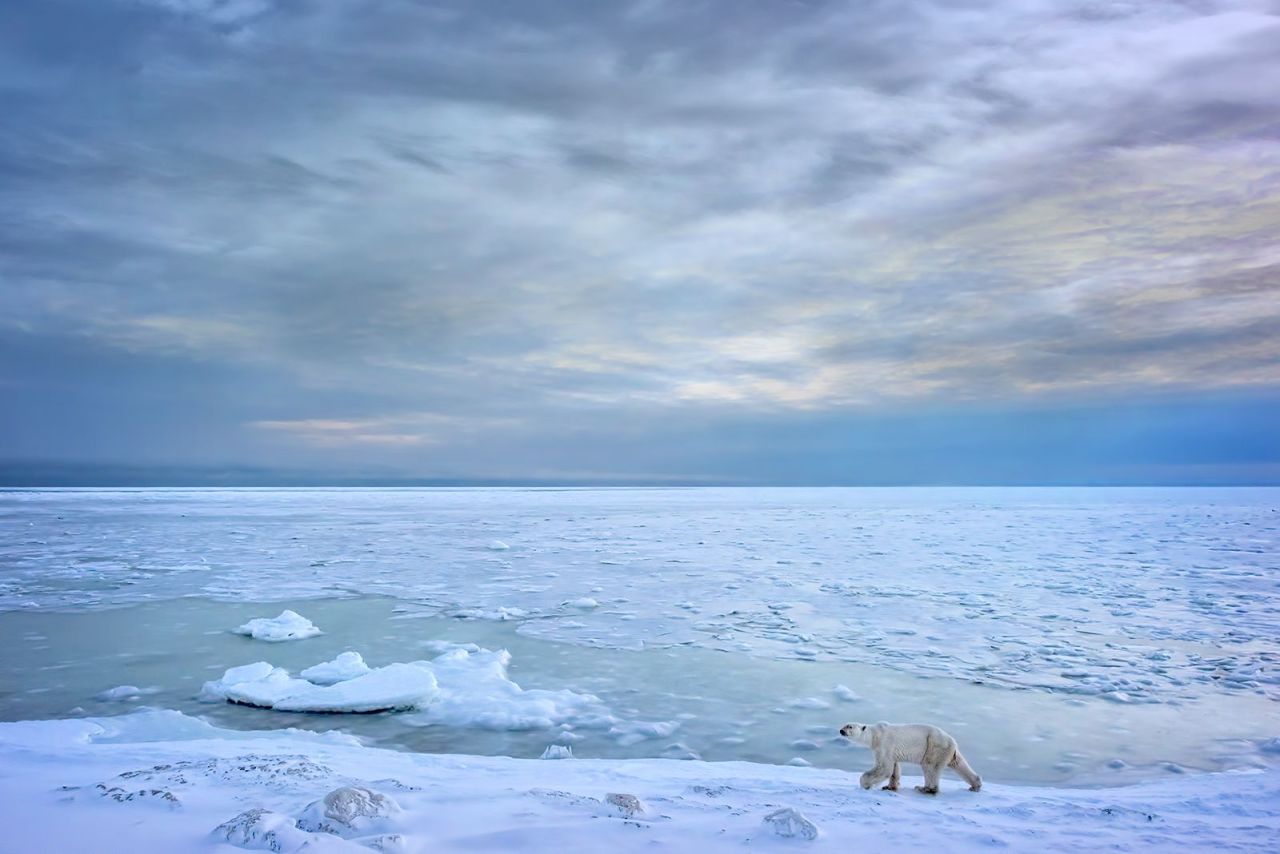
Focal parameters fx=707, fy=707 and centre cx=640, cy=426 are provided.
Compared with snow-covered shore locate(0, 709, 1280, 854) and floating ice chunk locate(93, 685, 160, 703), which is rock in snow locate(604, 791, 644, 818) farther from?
floating ice chunk locate(93, 685, 160, 703)

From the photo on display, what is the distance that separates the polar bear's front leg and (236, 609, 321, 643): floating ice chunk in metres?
7.28

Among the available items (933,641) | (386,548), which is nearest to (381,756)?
(933,641)

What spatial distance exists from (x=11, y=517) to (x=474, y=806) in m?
Result: 39.6

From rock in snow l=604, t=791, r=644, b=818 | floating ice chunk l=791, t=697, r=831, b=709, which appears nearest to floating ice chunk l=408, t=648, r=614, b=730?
floating ice chunk l=791, t=697, r=831, b=709

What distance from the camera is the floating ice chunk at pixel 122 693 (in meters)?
6.25

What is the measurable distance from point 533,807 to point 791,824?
4.13 ft

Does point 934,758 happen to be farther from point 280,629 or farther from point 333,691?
point 280,629

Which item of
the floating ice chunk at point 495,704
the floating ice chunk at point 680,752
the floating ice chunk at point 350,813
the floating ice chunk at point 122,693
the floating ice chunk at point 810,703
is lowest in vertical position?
the floating ice chunk at point 122,693

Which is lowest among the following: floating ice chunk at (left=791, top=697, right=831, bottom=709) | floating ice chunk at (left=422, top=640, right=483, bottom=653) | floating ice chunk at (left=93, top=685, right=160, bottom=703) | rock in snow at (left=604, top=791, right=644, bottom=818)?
floating ice chunk at (left=93, top=685, right=160, bottom=703)

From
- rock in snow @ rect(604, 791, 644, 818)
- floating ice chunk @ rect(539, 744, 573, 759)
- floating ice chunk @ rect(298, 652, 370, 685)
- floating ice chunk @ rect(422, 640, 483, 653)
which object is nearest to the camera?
rock in snow @ rect(604, 791, 644, 818)

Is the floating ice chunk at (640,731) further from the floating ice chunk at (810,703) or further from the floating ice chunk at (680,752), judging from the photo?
the floating ice chunk at (810,703)

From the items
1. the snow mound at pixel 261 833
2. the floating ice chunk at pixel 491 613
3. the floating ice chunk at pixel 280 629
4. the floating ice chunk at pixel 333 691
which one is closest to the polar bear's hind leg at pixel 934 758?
the snow mound at pixel 261 833

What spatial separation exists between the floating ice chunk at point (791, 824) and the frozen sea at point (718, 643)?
1.89 meters

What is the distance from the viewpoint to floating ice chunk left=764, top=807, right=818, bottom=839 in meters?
3.23
